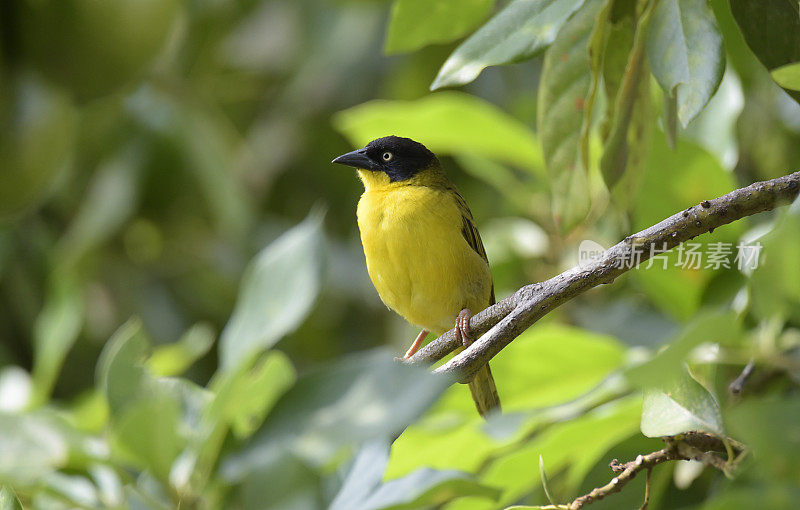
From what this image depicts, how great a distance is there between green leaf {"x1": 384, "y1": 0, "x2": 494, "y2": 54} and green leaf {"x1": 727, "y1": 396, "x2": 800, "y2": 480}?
40.4 inches

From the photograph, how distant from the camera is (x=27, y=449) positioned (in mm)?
1488

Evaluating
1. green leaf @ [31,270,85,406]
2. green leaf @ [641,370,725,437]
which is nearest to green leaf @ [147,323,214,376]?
green leaf @ [31,270,85,406]

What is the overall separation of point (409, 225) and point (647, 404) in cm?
139

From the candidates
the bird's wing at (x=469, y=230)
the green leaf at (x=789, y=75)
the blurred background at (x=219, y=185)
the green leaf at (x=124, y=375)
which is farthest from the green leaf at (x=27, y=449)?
the blurred background at (x=219, y=185)

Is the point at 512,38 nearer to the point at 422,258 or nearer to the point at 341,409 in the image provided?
the point at 341,409

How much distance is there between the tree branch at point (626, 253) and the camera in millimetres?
1321

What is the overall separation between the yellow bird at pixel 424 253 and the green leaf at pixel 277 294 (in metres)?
0.86

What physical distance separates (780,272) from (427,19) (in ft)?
3.01

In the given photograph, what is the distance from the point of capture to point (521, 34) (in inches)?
58.1

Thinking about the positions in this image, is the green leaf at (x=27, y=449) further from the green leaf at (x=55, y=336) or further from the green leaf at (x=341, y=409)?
the green leaf at (x=55, y=336)

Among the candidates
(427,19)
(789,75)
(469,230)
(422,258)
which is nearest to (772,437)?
(789,75)

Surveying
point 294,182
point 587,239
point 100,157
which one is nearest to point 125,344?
point 587,239

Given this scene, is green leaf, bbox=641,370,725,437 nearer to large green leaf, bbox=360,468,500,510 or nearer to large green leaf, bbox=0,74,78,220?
large green leaf, bbox=360,468,500,510

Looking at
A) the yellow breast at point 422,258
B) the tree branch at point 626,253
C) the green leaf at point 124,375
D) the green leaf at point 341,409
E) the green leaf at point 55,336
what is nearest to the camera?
the green leaf at point 341,409
